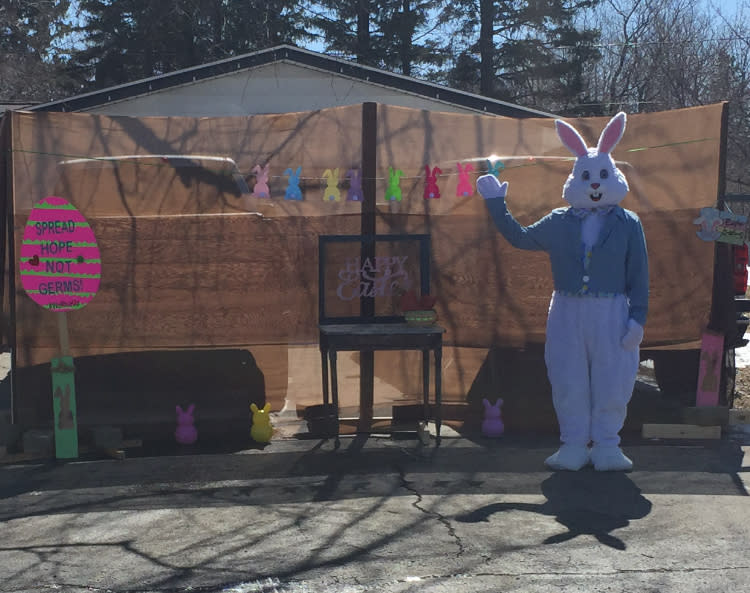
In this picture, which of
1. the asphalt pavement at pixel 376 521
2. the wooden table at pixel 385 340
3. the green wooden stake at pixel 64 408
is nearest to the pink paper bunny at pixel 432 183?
the wooden table at pixel 385 340

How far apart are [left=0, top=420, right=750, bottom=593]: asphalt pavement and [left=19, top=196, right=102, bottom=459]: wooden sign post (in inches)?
14.3

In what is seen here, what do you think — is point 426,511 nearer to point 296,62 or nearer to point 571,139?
point 571,139

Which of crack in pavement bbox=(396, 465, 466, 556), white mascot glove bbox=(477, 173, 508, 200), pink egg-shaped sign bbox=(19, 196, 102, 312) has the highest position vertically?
white mascot glove bbox=(477, 173, 508, 200)

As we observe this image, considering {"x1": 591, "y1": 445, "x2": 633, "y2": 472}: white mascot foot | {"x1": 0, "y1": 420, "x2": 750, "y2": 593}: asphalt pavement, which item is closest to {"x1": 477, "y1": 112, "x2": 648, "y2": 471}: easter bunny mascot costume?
{"x1": 591, "y1": 445, "x2": 633, "y2": 472}: white mascot foot

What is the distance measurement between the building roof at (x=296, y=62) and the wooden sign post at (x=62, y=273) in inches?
212

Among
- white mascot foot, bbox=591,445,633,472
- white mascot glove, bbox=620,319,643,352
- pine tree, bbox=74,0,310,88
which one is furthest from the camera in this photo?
pine tree, bbox=74,0,310,88

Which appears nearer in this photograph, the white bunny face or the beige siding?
the white bunny face

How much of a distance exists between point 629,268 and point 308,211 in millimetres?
2402

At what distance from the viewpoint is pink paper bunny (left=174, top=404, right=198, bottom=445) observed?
640cm

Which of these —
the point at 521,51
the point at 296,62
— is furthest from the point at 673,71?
the point at 296,62

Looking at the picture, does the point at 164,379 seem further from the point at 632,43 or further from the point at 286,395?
the point at 632,43

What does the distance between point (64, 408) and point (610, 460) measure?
3575mm

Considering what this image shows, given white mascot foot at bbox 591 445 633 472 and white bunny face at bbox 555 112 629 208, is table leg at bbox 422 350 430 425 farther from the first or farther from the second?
white bunny face at bbox 555 112 629 208

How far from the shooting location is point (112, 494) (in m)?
5.13
